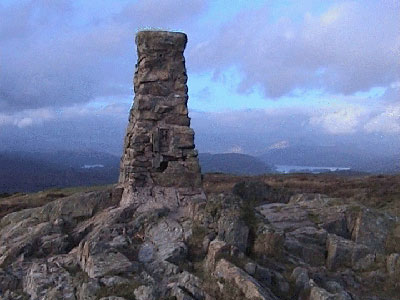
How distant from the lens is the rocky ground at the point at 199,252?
13.2 m

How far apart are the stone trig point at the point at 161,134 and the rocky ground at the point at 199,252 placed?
97 centimetres

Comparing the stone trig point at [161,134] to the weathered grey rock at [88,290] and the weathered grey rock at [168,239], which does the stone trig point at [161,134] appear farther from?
the weathered grey rock at [88,290]

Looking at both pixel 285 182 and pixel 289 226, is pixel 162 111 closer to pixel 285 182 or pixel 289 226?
pixel 289 226

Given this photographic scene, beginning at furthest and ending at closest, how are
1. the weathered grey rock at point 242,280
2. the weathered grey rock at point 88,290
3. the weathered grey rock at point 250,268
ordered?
the weathered grey rock at point 250,268 → the weathered grey rock at point 88,290 → the weathered grey rock at point 242,280

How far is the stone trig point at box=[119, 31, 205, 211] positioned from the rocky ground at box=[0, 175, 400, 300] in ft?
3.17

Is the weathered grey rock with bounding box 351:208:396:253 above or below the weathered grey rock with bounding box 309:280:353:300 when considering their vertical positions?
above

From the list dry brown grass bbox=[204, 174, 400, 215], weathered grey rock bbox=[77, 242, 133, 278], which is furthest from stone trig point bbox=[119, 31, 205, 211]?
dry brown grass bbox=[204, 174, 400, 215]

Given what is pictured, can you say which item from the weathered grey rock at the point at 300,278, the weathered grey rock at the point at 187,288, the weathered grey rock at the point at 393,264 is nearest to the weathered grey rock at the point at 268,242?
the weathered grey rock at the point at 300,278

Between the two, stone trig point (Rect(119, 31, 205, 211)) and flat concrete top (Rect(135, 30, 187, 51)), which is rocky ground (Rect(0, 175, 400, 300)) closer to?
stone trig point (Rect(119, 31, 205, 211))

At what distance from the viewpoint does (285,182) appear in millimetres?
55781

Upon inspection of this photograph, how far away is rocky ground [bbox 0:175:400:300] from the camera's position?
13.2 metres

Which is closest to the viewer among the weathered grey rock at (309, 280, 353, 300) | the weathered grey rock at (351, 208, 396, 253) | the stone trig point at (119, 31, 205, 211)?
the weathered grey rock at (309, 280, 353, 300)

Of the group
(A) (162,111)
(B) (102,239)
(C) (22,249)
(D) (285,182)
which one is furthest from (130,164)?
(D) (285,182)

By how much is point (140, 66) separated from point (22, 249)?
739 centimetres
